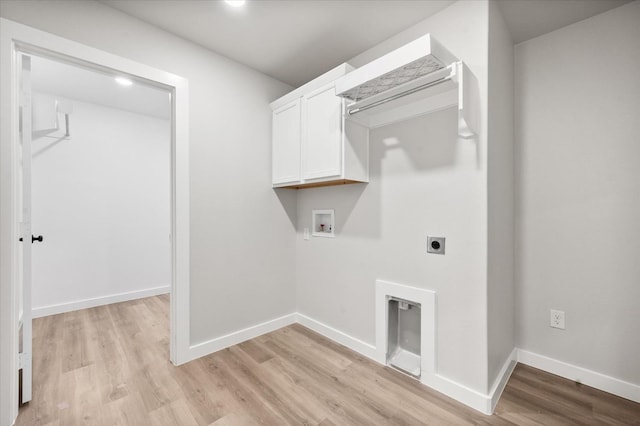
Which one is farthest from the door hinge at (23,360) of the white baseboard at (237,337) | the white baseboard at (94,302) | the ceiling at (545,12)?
the ceiling at (545,12)

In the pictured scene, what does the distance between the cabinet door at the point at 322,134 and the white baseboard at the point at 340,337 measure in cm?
143

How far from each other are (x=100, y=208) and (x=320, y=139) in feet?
A: 10.4

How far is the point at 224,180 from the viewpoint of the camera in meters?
2.45

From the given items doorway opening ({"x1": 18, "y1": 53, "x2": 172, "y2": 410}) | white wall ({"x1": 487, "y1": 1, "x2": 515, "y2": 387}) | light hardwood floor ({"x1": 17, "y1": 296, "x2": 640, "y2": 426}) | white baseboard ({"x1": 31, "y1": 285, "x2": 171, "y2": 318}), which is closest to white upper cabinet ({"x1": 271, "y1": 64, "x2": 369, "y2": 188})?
white wall ({"x1": 487, "y1": 1, "x2": 515, "y2": 387})

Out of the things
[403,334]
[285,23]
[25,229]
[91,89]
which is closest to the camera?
[25,229]

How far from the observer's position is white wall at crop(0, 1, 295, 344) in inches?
80.3

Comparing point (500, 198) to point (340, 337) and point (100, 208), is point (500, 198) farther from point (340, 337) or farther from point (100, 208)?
point (100, 208)

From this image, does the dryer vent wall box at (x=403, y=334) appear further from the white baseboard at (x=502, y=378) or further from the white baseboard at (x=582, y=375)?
the white baseboard at (x=582, y=375)

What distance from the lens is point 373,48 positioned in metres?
2.28

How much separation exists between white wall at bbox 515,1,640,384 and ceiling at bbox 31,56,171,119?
3.32 meters

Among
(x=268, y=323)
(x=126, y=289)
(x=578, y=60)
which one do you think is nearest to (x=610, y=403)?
(x=578, y=60)

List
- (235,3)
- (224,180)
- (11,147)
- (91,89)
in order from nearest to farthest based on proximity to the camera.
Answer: (11,147) < (235,3) < (224,180) < (91,89)

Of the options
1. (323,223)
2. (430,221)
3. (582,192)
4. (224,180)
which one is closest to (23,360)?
(224,180)

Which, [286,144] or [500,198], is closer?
[500,198]
